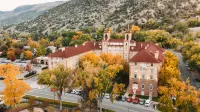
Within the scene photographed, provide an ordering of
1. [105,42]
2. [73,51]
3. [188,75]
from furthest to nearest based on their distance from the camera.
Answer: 1. [105,42]
2. [73,51]
3. [188,75]

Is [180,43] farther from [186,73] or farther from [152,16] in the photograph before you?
[152,16]

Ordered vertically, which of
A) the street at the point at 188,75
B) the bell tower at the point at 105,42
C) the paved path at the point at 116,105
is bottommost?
the paved path at the point at 116,105

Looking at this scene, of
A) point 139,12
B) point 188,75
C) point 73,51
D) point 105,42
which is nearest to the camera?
point 188,75

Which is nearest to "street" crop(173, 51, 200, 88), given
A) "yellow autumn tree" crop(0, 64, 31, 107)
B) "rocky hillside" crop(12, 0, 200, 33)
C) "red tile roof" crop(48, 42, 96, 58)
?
"red tile roof" crop(48, 42, 96, 58)

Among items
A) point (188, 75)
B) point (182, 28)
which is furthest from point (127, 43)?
point (182, 28)

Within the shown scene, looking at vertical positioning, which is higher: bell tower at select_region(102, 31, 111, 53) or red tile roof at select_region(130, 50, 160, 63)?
bell tower at select_region(102, 31, 111, 53)

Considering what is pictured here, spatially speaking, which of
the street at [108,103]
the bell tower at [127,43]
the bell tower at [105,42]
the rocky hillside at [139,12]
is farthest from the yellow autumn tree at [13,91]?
the rocky hillside at [139,12]

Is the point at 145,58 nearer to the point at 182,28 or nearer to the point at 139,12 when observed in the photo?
the point at 182,28

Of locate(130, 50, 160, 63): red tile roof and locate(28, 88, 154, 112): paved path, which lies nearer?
locate(28, 88, 154, 112): paved path

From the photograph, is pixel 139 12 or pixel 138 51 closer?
pixel 138 51

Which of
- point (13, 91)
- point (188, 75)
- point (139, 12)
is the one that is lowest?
point (188, 75)

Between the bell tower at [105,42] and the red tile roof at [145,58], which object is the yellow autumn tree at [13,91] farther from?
the bell tower at [105,42]

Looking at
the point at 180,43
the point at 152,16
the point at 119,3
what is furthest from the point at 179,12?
the point at 180,43

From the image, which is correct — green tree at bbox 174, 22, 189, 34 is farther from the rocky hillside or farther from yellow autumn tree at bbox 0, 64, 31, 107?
yellow autumn tree at bbox 0, 64, 31, 107
